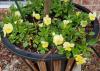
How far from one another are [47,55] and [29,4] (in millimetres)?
759

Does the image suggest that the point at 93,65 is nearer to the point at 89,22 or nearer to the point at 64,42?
the point at 89,22

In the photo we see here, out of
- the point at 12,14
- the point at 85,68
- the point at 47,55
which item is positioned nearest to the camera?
the point at 47,55

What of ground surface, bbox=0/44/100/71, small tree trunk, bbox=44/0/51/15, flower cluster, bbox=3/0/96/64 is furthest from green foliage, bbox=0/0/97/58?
ground surface, bbox=0/44/100/71

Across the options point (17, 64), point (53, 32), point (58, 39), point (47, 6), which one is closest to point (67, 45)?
point (58, 39)

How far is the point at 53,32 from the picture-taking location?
2.72m

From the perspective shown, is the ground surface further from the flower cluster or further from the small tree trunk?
the small tree trunk

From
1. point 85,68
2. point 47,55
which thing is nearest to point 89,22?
point 47,55

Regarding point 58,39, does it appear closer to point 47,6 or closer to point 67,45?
point 67,45

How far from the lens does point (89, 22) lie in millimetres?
2973

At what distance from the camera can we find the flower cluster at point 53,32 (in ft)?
8.68

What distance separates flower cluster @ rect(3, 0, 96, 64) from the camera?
104 inches

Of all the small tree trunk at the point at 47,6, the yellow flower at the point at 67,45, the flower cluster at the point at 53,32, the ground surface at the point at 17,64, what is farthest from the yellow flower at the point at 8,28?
the ground surface at the point at 17,64

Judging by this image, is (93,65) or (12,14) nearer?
(12,14)

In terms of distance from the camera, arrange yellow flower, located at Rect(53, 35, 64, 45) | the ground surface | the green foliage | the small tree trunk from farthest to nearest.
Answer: the ground surface → the small tree trunk → the green foliage → yellow flower, located at Rect(53, 35, 64, 45)
